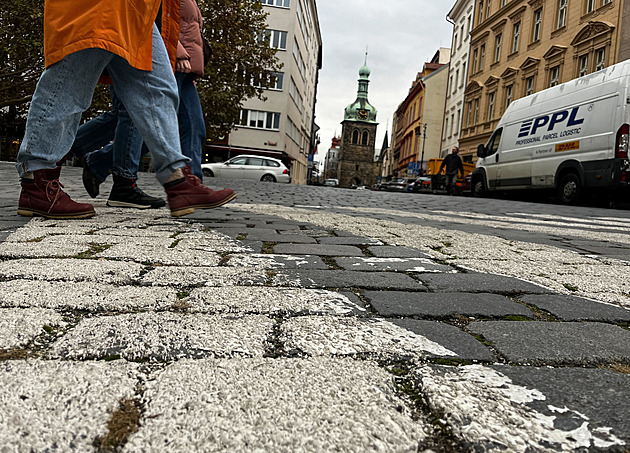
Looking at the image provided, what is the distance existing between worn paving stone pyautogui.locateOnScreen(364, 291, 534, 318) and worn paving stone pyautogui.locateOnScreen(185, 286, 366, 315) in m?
0.10

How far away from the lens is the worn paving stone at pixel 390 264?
241cm

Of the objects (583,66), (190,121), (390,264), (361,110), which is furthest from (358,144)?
(390,264)

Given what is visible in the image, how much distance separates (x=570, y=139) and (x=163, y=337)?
43.4 feet

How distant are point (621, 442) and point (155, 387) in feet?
2.59

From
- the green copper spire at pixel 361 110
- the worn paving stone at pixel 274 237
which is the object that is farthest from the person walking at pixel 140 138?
the green copper spire at pixel 361 110

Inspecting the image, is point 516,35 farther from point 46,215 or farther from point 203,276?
point 203,276

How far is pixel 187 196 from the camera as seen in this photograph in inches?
145

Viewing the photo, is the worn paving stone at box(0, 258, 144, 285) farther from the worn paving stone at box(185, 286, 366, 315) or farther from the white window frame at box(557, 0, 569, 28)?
the white window frame at box(557, 0, 569, 28)

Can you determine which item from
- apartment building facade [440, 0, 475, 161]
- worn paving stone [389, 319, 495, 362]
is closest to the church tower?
apartment building facade [440, 0, 475, 161]

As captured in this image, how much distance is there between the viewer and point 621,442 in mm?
879

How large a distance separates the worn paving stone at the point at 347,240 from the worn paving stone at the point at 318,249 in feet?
0.49

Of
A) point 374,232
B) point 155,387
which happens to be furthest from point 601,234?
point 155,387

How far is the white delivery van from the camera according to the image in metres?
11.4

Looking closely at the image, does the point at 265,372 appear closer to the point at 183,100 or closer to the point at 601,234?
the point at 183,100
